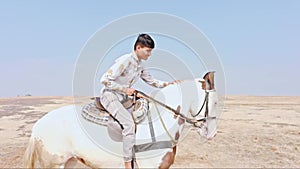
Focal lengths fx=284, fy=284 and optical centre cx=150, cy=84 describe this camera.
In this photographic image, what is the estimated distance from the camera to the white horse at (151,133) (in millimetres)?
4184

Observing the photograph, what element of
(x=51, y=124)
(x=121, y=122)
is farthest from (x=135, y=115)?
(x=51, y=124)

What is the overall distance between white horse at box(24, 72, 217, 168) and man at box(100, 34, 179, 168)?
0.18 meters

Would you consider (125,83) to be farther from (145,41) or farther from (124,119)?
(145,41)

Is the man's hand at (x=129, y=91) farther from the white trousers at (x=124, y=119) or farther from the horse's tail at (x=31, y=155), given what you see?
the horse's tail at (x=31, y=155)

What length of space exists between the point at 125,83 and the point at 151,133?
84cm

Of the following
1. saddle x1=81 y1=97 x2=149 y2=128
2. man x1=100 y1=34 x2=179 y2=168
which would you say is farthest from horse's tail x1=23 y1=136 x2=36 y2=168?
man x1=100 y1=34 x2=179 y2=168

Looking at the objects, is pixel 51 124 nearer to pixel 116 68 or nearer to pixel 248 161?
pixel 116 68

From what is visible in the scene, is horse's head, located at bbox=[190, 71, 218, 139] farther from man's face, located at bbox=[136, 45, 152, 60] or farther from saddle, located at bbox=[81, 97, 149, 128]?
man's face, located at bbox=[136, 45, 152, 60]

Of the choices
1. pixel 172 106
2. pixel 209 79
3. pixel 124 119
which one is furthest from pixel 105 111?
pixel 209 79

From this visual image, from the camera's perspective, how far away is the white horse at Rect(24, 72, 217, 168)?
418cm

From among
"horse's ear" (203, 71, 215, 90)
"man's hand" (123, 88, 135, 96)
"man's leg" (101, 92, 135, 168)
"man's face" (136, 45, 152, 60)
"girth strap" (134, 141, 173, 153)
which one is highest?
"man's face" (136, 45, 152, 60)

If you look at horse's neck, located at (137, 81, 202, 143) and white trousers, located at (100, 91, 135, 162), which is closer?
white trousers, located at (100, 91, 135, 162)

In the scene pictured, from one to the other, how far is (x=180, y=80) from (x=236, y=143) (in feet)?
25.4

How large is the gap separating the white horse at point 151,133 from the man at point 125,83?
181mm
